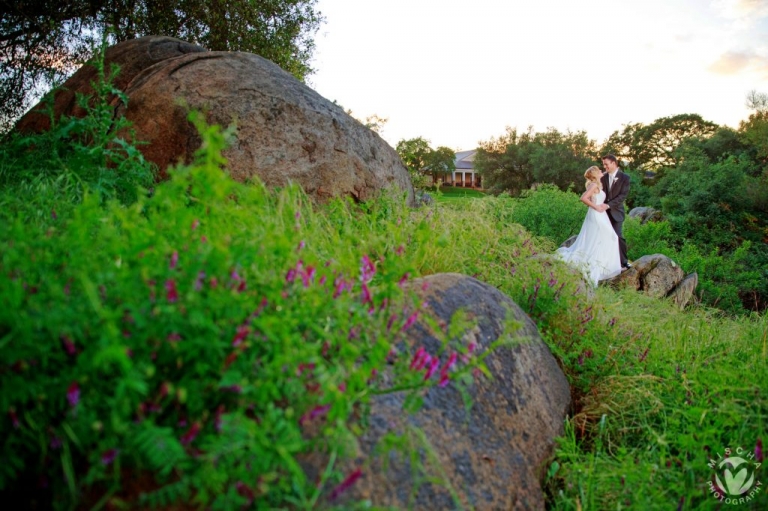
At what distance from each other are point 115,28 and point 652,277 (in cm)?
1139

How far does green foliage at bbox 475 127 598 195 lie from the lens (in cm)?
3425

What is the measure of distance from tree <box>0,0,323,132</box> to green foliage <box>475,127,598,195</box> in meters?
24.8

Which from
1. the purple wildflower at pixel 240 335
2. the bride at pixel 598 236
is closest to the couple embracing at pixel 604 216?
the bride at pixel 598 236

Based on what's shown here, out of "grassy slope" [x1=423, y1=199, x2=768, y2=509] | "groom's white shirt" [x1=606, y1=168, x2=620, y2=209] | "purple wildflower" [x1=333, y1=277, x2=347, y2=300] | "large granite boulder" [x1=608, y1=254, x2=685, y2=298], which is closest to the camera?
"purple wildflower" [x1=333, y1=277, x2=347, y2=300]

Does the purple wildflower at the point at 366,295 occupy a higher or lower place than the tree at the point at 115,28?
lower

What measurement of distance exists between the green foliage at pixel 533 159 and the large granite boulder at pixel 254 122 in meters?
29.5

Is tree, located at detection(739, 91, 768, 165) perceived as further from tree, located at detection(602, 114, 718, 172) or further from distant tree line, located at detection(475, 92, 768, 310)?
tree, located at detection(602, 114, 718, 172)

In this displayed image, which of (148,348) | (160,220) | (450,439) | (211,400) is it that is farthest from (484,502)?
(160,220)

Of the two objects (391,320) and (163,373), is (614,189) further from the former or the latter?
(163,373)

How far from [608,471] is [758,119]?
75.7 feet

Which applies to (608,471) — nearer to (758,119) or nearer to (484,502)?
(484,502)

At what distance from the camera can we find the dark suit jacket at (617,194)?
1091 centimetres

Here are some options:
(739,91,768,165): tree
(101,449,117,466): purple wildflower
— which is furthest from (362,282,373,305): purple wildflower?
(739,91,768,165): tree

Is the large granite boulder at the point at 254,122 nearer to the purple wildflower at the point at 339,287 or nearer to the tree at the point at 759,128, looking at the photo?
the purple wildflower at the point at 339,287
